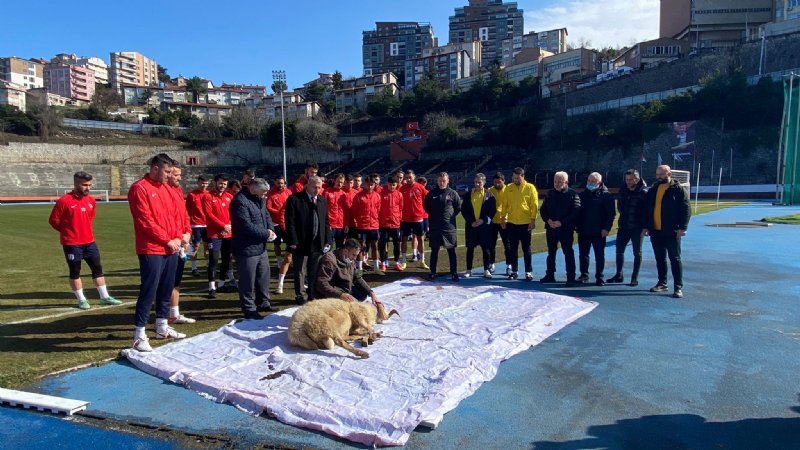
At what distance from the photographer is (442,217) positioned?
8.92 m

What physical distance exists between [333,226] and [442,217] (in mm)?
2083

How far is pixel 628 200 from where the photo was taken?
27.3ft

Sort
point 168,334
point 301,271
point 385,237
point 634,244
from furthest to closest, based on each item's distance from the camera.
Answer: point 385,237
point 634,244
point 301,271
point 168,334

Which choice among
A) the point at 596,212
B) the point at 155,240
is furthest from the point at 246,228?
the point at 596,212

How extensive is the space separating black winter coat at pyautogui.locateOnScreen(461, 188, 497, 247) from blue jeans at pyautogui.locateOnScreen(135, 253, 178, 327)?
16.8 feet

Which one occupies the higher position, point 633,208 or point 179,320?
point 633,208

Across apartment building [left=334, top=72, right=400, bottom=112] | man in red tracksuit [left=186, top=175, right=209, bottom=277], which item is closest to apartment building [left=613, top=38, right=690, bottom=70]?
apartment building [left=334, top=72, right=400, bottom=112]

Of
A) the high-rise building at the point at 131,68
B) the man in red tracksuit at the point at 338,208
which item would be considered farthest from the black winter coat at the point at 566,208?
the high-rise building at the point at 131,68

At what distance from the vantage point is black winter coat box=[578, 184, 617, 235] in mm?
8320

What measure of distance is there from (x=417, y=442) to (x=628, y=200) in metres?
6.37

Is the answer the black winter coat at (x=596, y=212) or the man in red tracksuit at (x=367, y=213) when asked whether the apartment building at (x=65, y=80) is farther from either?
the black winter coat at (x=596, y=212)

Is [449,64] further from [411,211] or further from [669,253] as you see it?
[669,253]

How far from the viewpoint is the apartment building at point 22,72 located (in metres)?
118

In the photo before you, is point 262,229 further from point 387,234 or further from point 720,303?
point 720,303
